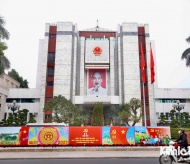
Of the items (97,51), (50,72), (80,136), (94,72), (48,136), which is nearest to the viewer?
(48,136)

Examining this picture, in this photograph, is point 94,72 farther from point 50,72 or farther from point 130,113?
point 130,113

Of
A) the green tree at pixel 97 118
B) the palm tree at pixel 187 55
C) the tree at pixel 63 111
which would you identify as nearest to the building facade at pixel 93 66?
the green tree at pixel 97 118

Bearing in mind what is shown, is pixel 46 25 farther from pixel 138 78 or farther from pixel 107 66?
pixel 138 78

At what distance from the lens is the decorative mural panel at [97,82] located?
4919 cm

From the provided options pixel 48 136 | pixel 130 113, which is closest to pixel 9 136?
pixel 48 136

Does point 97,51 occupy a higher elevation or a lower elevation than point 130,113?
higher

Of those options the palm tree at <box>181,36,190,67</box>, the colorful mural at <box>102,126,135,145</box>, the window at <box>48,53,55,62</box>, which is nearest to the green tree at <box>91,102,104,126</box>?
the colorful mural at <box>102,126,135,145</box>

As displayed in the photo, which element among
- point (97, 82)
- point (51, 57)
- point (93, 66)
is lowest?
point (97, 82)

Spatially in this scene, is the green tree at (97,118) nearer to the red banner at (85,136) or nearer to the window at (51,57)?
the red banner at (85,136)

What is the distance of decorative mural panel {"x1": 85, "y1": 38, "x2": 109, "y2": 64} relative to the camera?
159ft

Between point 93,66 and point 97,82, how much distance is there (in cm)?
408

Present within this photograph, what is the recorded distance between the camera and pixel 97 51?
161 feet

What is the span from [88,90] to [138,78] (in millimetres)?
12404

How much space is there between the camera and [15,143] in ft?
60.1
